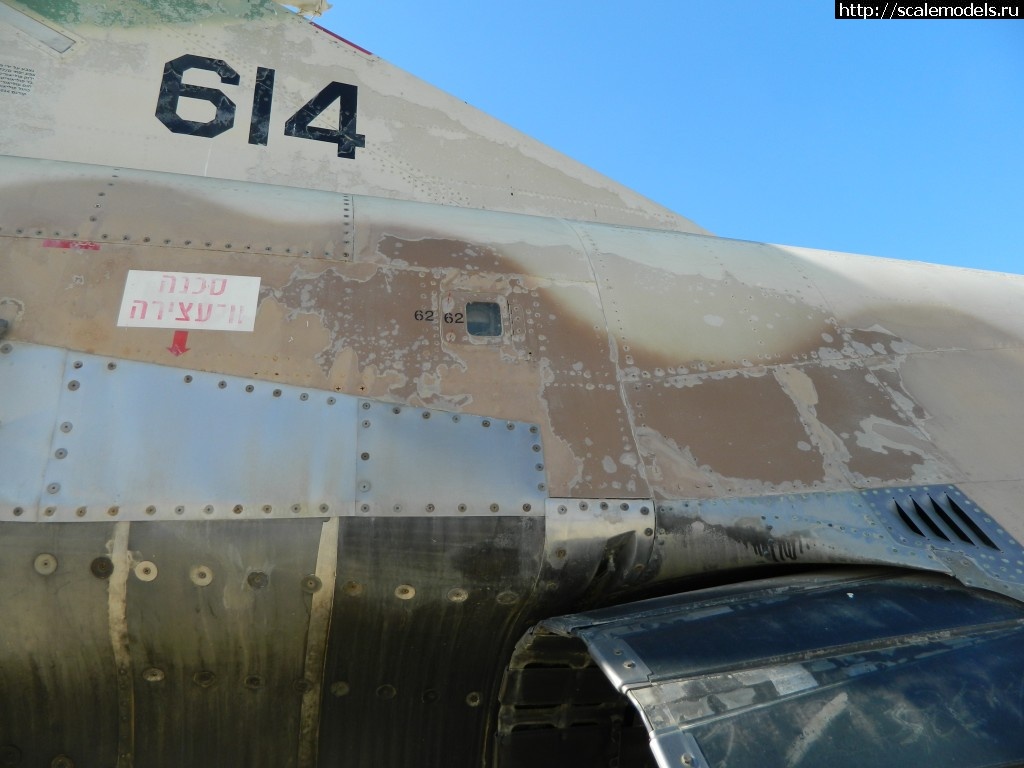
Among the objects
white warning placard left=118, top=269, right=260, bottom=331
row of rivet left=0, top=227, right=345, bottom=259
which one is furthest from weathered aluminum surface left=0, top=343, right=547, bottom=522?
row of rivet left=0, top=227, right=345, bottom=259

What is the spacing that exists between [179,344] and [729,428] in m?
2.38

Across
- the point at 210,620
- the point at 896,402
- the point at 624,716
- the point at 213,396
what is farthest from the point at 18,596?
the point at 896,402

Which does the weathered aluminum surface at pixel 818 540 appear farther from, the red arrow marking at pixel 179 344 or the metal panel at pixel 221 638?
the red arrow marking at pixel 179 344

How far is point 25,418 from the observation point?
2711 millimetres

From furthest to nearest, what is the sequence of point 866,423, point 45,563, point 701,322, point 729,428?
point 701,322 < point 866,423 < point 729,428 < point 45,563

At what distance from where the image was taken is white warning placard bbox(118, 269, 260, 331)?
3074 mm

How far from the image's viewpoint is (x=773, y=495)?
326cm

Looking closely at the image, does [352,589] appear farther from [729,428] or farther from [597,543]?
[729,428]

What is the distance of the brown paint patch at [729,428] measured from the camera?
329 centimetres

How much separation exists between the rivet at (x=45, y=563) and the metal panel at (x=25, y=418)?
0.46 ft

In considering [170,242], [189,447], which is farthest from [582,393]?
[170,242]

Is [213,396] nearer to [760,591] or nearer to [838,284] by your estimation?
[760,591]

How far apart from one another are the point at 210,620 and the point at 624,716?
1.97 m

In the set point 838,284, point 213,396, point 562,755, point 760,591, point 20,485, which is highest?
point 838,284
